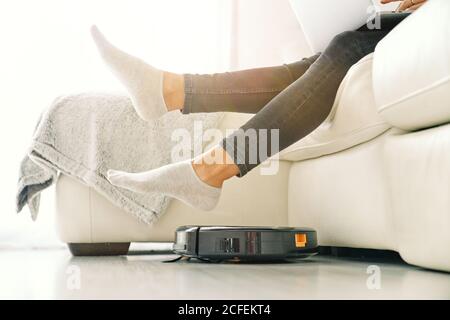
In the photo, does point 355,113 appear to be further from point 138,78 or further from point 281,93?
point 138,78

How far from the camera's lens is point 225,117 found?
1.37 metres

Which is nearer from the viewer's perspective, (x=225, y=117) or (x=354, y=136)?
(x=354, y=136)

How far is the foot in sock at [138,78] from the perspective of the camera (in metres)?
1.10

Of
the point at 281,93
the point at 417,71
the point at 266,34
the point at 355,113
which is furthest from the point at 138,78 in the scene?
the point at 266,34

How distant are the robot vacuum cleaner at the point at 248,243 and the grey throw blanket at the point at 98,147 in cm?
25

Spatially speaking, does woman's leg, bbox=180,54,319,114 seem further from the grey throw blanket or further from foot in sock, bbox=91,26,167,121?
the grey throw blanket

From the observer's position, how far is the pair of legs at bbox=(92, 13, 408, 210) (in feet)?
3.16

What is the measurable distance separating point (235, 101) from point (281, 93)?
0.15m

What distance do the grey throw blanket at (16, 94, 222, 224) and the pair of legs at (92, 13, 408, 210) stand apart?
6.7 inches

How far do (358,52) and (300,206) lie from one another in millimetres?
401

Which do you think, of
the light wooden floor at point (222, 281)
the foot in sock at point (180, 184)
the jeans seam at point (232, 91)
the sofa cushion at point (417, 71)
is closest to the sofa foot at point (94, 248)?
the light wooden floor at point (222, 281)
